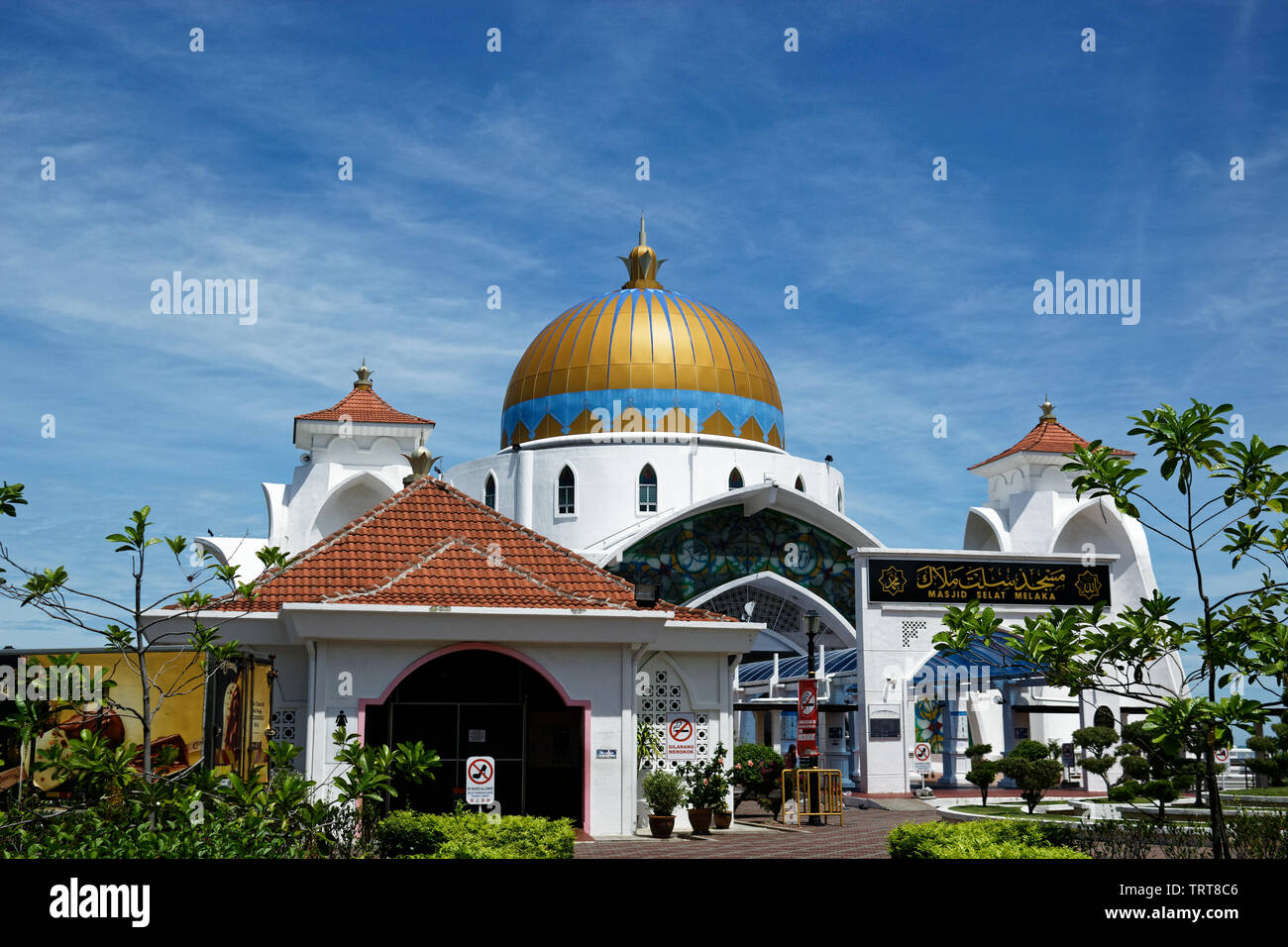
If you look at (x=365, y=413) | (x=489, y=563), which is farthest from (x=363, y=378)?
(x=489, y=563)

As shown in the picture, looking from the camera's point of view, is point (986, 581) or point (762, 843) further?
point (986, 581)

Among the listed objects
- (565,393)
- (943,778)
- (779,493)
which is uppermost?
(565,393)

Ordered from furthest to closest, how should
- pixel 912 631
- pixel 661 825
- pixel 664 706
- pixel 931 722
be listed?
1. pixel 931 722
2. pixel 912 631
3. pixel 664 706
4. pixel 661 825

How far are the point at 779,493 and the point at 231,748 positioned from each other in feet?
71.2

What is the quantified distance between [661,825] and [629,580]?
14.4 metres

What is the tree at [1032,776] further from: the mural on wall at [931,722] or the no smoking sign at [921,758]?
the mural on wall at [931,722]

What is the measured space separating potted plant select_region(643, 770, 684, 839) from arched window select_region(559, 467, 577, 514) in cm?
1912

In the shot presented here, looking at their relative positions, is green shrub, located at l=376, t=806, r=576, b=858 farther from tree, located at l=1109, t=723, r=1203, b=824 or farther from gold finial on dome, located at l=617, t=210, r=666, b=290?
gold finial on dome, located at l=617, t=210, r=666, b=290

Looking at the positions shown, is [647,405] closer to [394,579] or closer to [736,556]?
[736,556]

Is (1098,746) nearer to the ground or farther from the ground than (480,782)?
nearer to the ground

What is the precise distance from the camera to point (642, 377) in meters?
37.8
